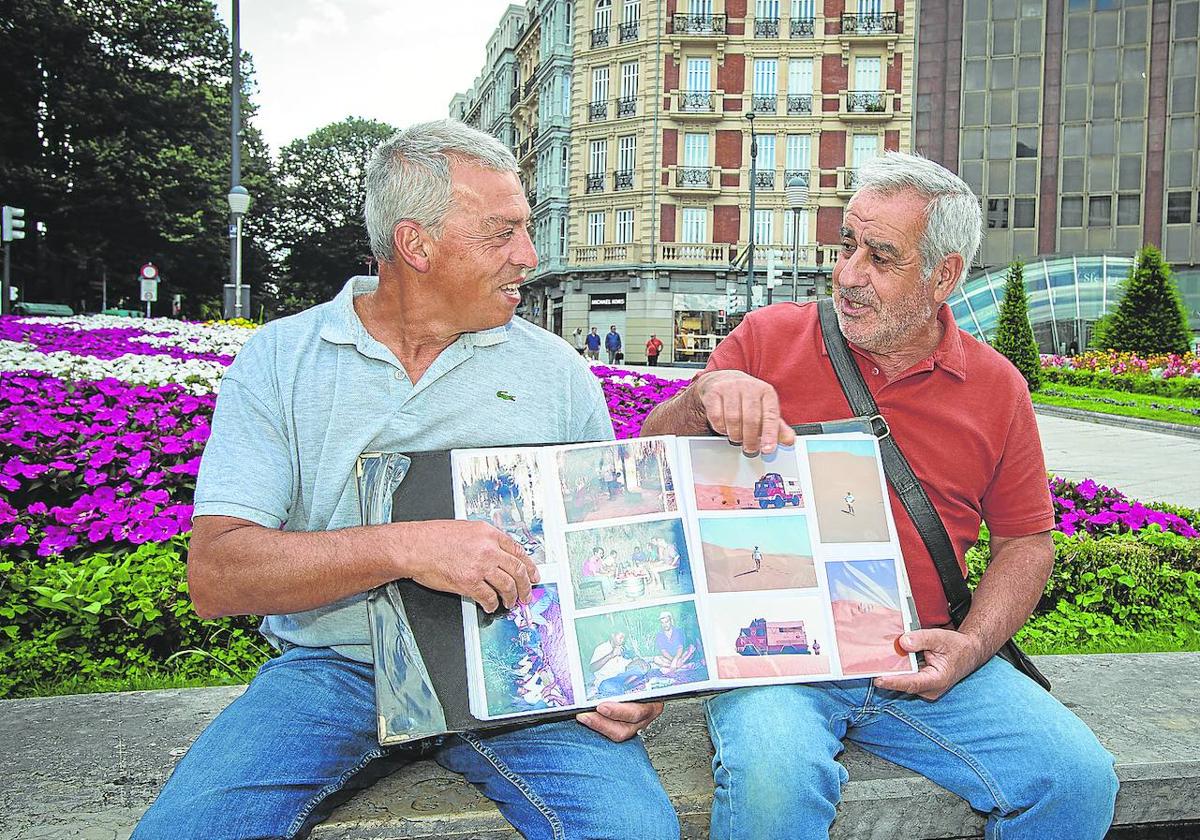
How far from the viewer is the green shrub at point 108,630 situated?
11.8ft

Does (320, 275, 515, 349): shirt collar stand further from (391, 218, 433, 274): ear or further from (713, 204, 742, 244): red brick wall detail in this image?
(713, 204, 742, 244): red brick wall detail

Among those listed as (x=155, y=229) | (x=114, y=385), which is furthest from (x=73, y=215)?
(x=114, y=385)

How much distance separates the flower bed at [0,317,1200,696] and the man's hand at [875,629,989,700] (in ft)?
7.31

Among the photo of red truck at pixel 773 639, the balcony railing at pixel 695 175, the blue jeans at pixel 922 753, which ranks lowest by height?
the blue jeans at pixel 922 753

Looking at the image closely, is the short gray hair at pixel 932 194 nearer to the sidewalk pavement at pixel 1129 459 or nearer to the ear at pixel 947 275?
the ear at pixel 947 275

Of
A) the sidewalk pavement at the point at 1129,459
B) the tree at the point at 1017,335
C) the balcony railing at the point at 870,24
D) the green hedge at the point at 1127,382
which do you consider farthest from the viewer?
the balcony railing at the point at 870,24

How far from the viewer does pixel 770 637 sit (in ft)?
7.37

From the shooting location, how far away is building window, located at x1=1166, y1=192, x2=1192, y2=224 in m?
43.1

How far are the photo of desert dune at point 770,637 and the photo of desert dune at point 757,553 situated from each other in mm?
37

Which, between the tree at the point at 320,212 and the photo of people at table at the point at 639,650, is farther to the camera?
the tree at the point at 320,212

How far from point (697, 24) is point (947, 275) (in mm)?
45165

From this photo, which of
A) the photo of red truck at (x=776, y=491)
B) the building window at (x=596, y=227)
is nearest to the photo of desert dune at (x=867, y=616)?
the photo of red truck at (x=776, y=491)

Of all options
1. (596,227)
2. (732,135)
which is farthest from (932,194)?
(596,227)

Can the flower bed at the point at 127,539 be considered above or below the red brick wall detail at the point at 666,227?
below
